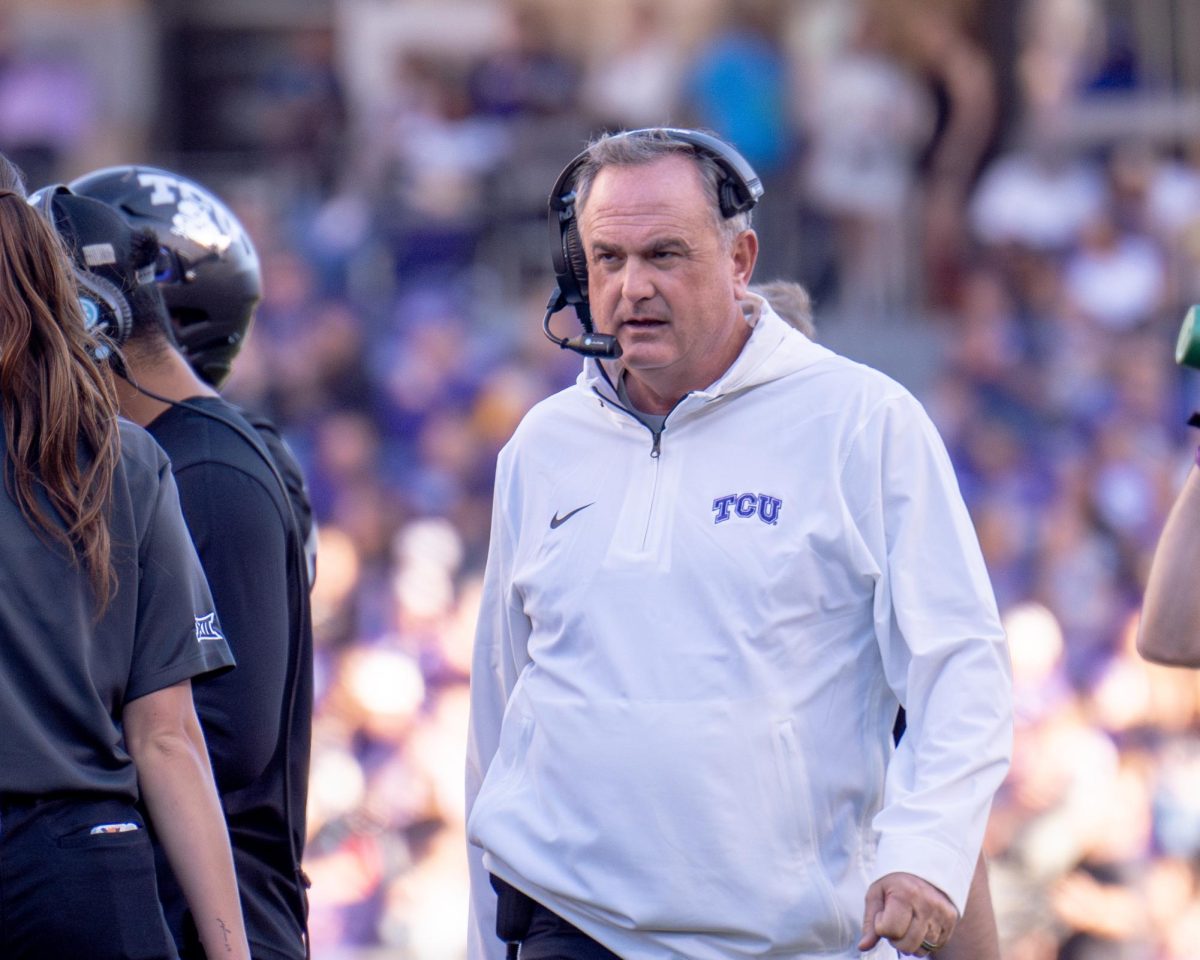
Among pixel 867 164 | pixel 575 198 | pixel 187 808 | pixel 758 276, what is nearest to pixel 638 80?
pixel 867 164

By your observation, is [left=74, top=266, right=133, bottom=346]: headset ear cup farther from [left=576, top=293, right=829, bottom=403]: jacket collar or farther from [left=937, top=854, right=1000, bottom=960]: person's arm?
[left=937, top=854, right=1000, bottom=960]: person's arm

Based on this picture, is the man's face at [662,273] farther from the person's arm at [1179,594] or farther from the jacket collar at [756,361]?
the person's arm at [1179,594]

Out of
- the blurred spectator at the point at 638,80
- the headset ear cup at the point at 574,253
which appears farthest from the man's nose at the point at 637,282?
the blurred spectator at the point at 638,80

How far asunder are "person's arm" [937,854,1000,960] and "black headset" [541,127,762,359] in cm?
115

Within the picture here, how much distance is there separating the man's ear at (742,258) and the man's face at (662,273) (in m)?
0.03

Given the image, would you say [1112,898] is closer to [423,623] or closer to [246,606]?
[423,623]

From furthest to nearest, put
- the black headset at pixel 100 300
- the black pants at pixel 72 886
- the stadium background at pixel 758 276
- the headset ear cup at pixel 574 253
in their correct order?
the stadium background at pixel 758 276 < the headset ear cup at pixel 574 253 < the black headset at pixel 100 300 < the black pants at pixel 72 886

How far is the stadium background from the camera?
9789 millimetres

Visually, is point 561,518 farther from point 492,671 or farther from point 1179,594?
point 1179,594

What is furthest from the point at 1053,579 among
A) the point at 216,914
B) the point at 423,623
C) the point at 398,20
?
the point at 216,914

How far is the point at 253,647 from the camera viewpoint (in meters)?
3.71

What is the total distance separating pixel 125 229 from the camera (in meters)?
3.97

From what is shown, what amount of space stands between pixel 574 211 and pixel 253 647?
3.41 feet

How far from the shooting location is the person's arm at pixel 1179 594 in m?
3.66
